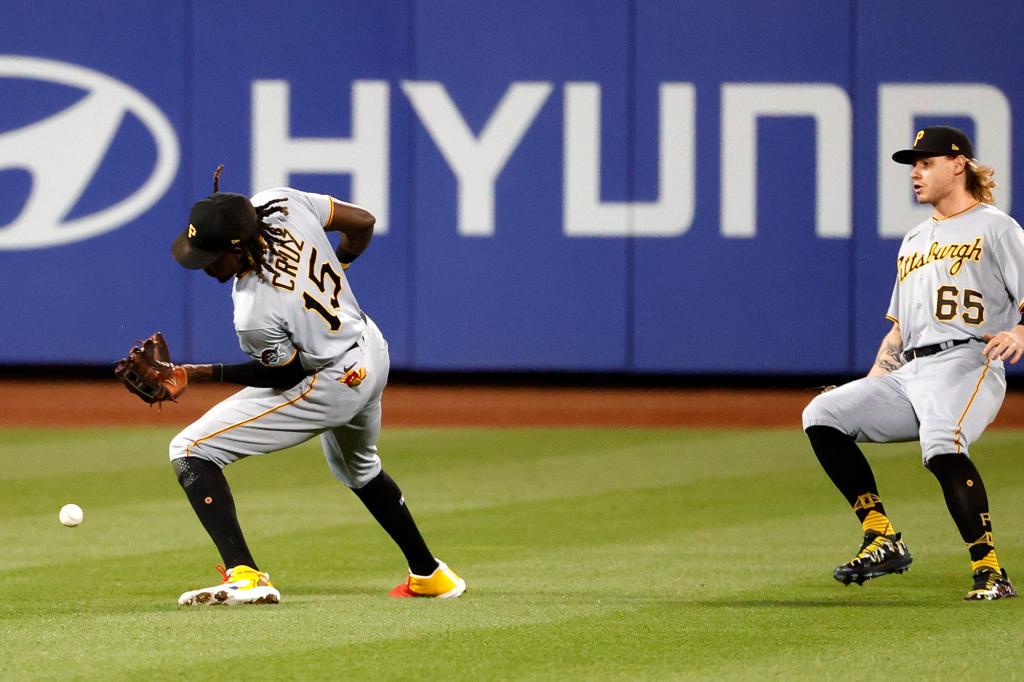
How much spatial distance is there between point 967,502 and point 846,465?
0.45m

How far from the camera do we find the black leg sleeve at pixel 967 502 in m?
5.70

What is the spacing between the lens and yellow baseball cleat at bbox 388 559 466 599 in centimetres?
592

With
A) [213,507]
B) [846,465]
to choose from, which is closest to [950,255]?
[846,465]

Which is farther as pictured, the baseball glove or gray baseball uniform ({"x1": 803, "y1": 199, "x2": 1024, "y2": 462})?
gray baseball uniform ({"x1": 803, "y1": 199, "x2": 1024, "y2": 462})

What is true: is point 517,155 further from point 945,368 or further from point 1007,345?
point 1007,345

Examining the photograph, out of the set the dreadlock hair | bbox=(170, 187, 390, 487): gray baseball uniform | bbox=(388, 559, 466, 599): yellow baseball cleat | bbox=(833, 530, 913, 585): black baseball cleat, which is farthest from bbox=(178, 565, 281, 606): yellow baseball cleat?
bbox=(833, 530, 913, 585): black baseball cleat

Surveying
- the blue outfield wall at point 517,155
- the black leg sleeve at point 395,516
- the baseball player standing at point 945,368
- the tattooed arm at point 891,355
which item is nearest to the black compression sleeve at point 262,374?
the black leg sleeve at point 395,516

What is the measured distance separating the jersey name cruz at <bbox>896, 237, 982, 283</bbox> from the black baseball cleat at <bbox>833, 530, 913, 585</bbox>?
3.17 ft

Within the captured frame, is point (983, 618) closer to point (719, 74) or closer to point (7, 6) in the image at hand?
point (719, 74)

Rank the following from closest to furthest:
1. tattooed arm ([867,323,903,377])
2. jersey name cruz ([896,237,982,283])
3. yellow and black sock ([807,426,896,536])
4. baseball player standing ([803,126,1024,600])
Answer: baseball player standing ([803,126,1024,600]) → jersey name cruz ([896,237,982,283]) → yellow and black sock ([807,426,896,536]) → tattooed arm ([867,323,903,377])

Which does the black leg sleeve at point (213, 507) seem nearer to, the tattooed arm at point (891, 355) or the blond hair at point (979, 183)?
the tattooed arm at point (891, 355)

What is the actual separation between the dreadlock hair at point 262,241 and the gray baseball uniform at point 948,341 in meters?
2.00

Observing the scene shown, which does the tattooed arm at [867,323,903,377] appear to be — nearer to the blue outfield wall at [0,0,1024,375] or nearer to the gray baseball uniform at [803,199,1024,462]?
the gray baseball uniform at [803,199,1024,462]

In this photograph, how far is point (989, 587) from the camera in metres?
5.64
